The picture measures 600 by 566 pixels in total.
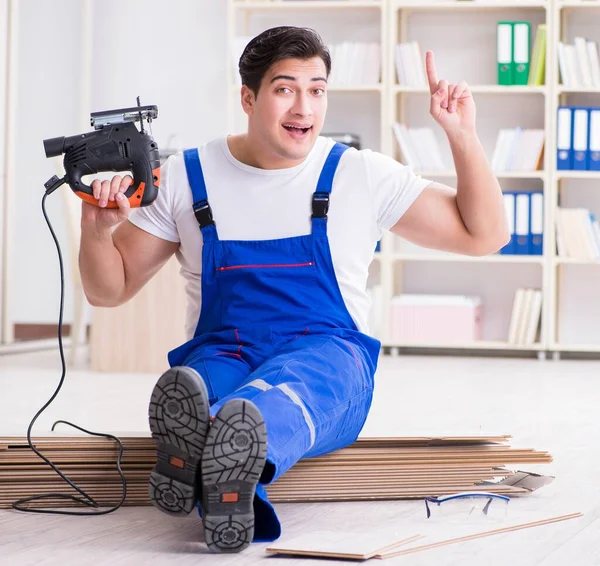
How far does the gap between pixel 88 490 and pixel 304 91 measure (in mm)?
868

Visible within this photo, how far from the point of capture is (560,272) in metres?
5.31

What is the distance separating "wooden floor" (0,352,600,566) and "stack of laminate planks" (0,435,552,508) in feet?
0.12

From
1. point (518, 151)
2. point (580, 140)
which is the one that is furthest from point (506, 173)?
point (580, 140)

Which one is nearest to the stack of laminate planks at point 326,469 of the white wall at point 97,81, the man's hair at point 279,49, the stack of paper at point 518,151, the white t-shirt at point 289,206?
the white t-shirt at point 289,206

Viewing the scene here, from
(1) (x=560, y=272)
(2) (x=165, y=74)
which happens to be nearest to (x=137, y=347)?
(2) (x=165, y=74)

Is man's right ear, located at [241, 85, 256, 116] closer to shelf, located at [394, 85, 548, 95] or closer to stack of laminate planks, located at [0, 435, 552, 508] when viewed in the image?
stack of laminate planks, located at [0, 435, 552, 508]

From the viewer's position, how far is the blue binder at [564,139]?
500cm

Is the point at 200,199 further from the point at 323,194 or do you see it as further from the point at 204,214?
the point at 323,194

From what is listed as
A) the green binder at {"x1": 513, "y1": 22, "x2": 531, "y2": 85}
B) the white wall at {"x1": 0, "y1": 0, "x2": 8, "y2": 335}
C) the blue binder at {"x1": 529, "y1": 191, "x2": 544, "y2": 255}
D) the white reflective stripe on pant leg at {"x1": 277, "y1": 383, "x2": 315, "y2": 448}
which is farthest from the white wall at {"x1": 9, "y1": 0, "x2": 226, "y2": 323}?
the white reflective stripe on pant leg at {"x1": 277, "y1": 383, "x2": 315, "y2": 448}

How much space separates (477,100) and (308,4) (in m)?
0.98

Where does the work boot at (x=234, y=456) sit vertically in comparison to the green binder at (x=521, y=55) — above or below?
below

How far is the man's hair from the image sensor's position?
6.77 ft

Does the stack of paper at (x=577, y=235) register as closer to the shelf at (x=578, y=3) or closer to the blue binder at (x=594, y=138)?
the blue binder at (x=594, y=138)

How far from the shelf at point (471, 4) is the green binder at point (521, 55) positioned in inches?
3.9
